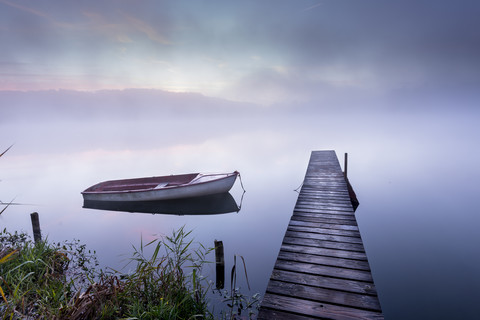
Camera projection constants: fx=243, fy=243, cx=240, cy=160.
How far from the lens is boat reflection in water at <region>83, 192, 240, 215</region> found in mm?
12188

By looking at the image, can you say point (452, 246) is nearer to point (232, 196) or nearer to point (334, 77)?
point (232, 196)

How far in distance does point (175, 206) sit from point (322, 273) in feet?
32.5

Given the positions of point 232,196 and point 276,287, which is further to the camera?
Result: point 232,196

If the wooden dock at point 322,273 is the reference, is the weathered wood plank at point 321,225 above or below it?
above

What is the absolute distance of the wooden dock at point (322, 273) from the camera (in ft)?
9.30

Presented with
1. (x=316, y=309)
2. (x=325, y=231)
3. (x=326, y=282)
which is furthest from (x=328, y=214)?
(x=316, y=309)

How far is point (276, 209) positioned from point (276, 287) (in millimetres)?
10202

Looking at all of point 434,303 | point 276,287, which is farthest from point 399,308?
point 276,287

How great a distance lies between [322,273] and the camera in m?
3.51

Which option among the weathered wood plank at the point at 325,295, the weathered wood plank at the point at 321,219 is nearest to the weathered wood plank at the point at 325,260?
the weathered wood plank at the point at 325,295

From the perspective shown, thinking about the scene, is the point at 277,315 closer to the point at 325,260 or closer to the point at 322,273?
the point at 322,273

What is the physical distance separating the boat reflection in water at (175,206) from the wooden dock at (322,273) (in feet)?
23.3

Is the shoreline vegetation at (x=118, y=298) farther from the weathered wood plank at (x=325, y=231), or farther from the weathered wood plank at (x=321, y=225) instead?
the weathered wood plank at (x=321, y=225)

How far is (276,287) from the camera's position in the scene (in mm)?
3279
